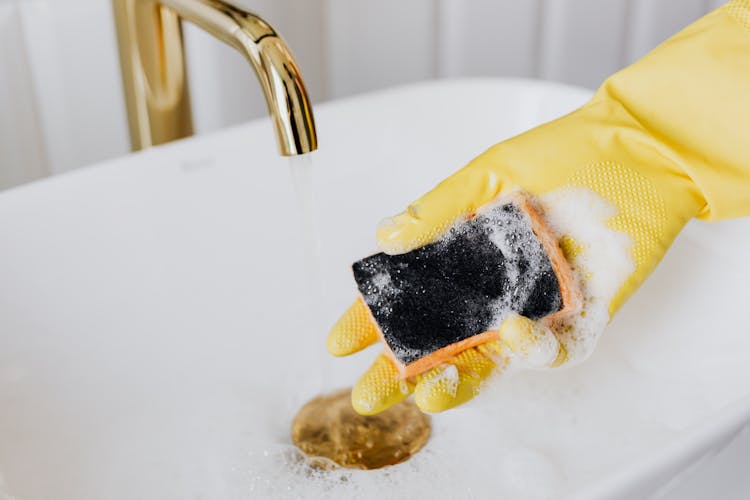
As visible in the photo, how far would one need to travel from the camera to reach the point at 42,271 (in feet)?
2.69

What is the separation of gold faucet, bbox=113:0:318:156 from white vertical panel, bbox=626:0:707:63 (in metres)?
0.75

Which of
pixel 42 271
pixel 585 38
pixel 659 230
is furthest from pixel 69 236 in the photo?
pixel 585 38

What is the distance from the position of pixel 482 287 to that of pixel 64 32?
0.66m

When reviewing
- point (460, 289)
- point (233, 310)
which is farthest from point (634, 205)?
point (233, 310)

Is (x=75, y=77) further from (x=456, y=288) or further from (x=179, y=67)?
(x=456, y=288)

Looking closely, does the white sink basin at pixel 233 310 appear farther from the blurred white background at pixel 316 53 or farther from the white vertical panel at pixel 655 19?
the white vertical panel at pixel 655 19

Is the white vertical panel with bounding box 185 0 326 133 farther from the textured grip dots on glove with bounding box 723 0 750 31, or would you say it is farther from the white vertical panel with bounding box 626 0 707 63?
the textured grip dots on glove with bounding box 723 0 750 31

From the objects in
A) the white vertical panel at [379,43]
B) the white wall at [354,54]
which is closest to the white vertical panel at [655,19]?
the white wall at [354,54]

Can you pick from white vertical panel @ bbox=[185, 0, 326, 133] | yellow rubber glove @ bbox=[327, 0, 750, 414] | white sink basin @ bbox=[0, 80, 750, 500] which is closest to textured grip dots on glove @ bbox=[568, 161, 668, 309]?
yellow rubber glove @ bbox=[327, 0, 750, 414]

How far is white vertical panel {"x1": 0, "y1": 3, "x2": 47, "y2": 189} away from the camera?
1.04 metres

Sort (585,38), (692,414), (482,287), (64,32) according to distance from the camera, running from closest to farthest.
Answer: (482,287)
(692,414)
(64,32)
(585,38)

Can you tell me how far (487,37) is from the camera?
4.48 feet

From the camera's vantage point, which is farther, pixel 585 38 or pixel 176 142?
pixel 585 38

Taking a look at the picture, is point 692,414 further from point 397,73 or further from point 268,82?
point 397,73
